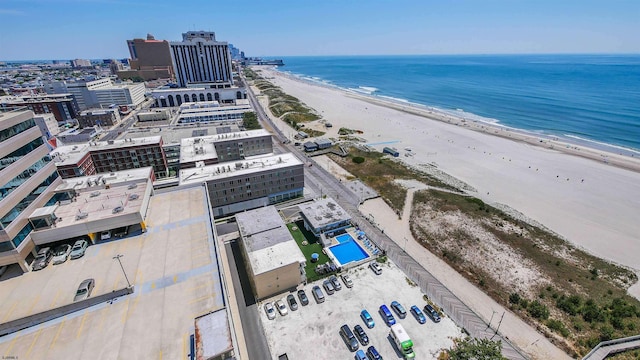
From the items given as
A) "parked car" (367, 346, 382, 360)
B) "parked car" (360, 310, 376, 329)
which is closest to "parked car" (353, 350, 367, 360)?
"parked car" (367, 346, 382, 360)

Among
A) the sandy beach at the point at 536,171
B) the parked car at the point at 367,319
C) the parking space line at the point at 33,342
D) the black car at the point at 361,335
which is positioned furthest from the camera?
the sandy beach at the point at 536,171

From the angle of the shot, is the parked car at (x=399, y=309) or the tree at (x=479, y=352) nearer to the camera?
the tree at (x=479, y=352)

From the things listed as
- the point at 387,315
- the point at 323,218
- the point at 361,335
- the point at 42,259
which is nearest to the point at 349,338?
the point at 361,335

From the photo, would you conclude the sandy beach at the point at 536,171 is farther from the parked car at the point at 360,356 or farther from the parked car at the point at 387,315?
the parked car at the point at 360,356

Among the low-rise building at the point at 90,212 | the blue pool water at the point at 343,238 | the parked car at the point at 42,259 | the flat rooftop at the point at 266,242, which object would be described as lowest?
the blue pool water at the point at 343,238

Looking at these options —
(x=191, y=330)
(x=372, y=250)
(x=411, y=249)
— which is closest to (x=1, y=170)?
(x=191, y=330)

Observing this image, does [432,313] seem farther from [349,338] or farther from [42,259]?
[42,259]

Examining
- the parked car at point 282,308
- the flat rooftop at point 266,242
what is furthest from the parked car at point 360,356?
the flat rooftop at point 266,242

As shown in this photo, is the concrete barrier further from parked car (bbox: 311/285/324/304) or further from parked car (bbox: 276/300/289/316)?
parked car (bbox: 311/285/324/304)
